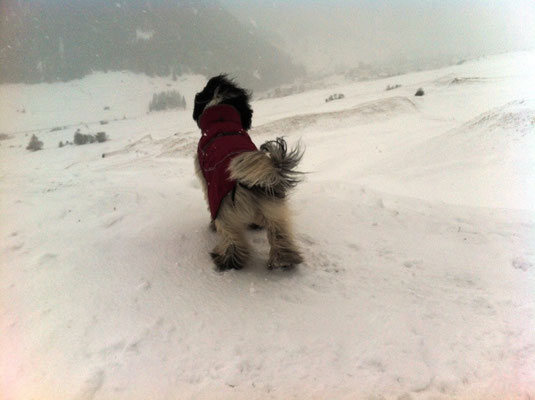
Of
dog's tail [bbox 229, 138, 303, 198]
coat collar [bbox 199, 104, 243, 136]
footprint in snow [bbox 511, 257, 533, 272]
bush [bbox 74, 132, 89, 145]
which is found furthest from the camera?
bush [bbox 74, 132, 89, 145]

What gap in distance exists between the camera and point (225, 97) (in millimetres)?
3896

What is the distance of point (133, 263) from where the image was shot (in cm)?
280

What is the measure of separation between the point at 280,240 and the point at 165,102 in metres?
25.8

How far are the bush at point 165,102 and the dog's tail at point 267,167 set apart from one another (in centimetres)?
2451

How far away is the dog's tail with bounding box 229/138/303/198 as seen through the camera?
2.57m

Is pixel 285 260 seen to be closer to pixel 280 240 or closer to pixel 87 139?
pixel 280 240

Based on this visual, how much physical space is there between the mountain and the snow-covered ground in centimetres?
2296

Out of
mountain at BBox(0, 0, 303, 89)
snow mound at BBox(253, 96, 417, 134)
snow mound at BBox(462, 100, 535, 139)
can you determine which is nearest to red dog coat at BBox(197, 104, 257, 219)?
snow mound at BBox(462, 100, 535, 139)

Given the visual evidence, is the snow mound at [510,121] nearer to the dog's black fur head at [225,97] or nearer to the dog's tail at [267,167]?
the dog's black fur head at [225,97]

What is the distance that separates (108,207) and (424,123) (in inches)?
332

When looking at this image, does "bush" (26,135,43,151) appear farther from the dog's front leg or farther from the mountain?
the mountain

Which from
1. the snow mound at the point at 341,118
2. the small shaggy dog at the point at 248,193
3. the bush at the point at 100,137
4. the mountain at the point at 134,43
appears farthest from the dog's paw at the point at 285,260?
the mountain at the point at 134,43

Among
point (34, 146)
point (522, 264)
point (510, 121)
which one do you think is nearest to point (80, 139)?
point (34, 146)

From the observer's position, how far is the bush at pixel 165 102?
82.3 feet
